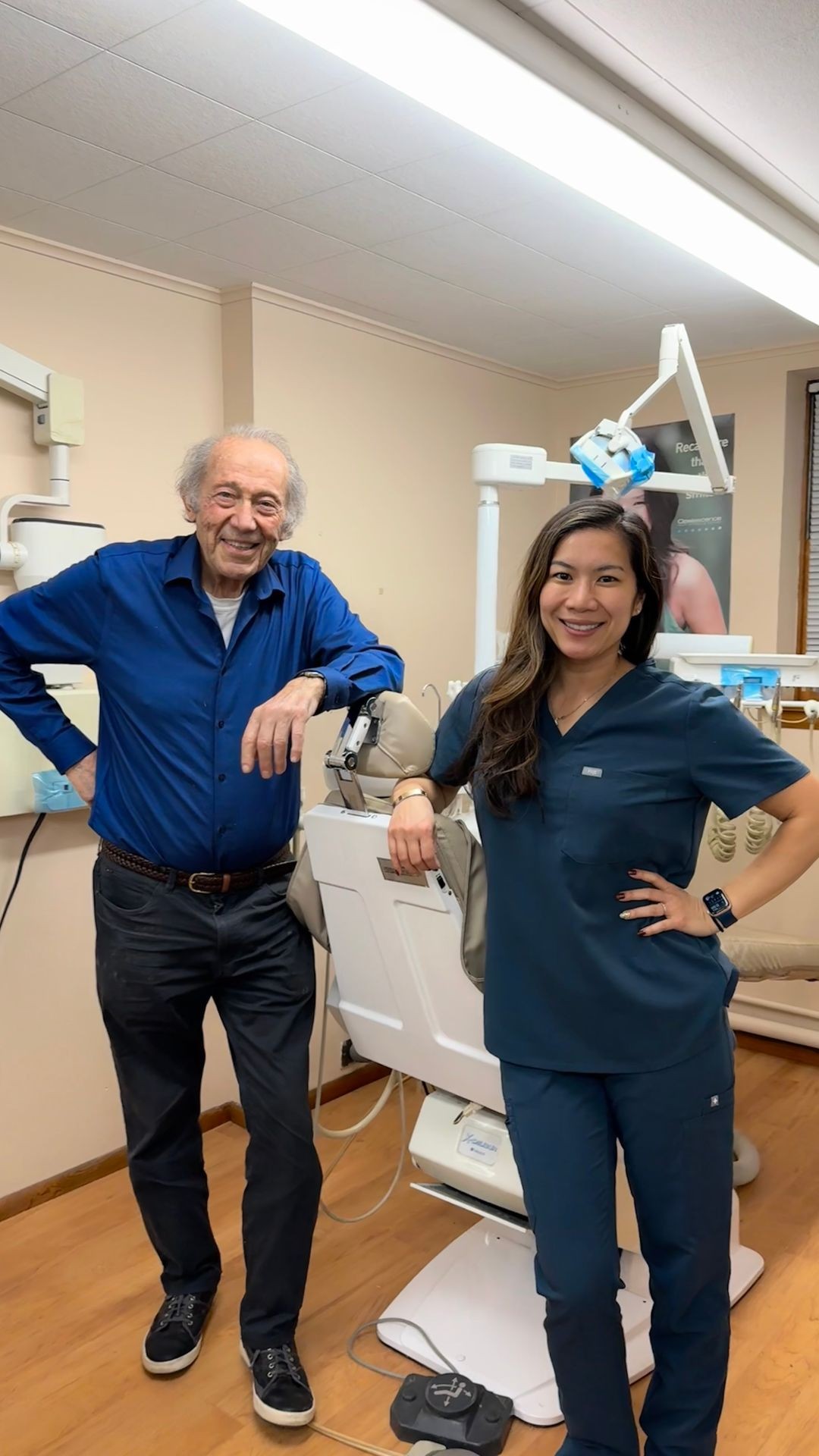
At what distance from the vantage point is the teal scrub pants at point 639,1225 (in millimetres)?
1498

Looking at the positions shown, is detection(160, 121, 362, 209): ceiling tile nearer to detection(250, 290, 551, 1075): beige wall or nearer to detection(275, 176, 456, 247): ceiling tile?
detection(275, 176, 456, 247): ceiling tile

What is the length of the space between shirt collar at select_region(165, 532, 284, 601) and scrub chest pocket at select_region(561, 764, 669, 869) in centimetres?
71

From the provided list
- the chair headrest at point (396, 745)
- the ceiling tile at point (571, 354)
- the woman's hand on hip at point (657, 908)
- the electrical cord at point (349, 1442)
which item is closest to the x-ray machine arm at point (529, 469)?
the chair headrest at point (396, 745)

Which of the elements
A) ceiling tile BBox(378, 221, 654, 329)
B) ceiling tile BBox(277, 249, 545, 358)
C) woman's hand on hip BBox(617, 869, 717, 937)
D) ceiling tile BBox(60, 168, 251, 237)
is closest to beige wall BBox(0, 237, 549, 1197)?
ceiling tile BBox(277, 249, 545, 358)

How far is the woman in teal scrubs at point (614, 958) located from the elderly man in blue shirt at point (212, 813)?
1.44 feet

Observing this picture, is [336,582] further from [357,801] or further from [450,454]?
[357,801]

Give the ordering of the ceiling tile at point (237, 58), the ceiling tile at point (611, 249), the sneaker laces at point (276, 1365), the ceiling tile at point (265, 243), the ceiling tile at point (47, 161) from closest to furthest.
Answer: the ceiling tile at point (237, 58)
the sneaker laces at point (276, 1365)
the ceiling tile at point (47, 161)
the ceiling tile at point (611, 249)
the ceiling tile at point (265, 243)

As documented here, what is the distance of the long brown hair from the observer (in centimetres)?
154

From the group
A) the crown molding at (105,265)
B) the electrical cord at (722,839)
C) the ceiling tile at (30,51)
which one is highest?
the ceiling tile at (30,51)

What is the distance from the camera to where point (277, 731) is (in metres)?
1.69

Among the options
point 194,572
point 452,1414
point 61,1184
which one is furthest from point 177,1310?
point 194,572

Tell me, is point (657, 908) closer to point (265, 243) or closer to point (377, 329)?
point (265, 243)

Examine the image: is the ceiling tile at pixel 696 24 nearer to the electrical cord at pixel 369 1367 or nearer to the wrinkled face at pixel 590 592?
the wrinkled face at pixel 590 592

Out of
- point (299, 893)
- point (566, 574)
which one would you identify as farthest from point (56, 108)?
point (299, 893)
